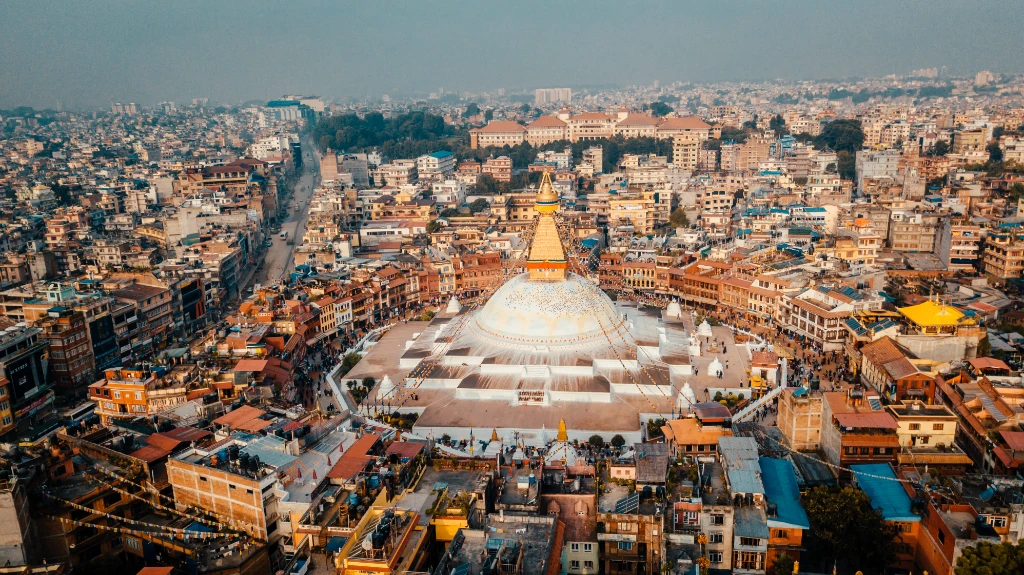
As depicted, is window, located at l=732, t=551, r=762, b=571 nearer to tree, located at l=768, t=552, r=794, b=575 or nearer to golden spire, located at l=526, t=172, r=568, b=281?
tree, located at l=768, t=552, r=794, b=575

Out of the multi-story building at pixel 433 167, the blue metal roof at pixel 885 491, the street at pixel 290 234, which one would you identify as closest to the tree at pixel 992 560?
the blue metal roof at pixel 885 491

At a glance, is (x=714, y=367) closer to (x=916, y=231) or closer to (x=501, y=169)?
(x=916, y=231)

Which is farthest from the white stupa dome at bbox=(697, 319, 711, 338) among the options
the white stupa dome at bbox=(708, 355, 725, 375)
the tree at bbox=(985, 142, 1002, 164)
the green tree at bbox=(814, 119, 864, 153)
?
the green tree at bbox=(814, 119, 864, 153)

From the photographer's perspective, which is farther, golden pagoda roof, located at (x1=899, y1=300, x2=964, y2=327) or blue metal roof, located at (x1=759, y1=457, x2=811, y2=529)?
golden pagoda roof, located at (x1=899, y1=300, x2=964, y2=327)

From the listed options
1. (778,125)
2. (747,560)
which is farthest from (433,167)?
(747,560)

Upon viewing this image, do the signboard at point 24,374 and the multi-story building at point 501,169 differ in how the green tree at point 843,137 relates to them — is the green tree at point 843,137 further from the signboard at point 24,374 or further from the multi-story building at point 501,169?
the signboard at point 24,374

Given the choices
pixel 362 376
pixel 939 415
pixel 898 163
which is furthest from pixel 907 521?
pixel 898 163
